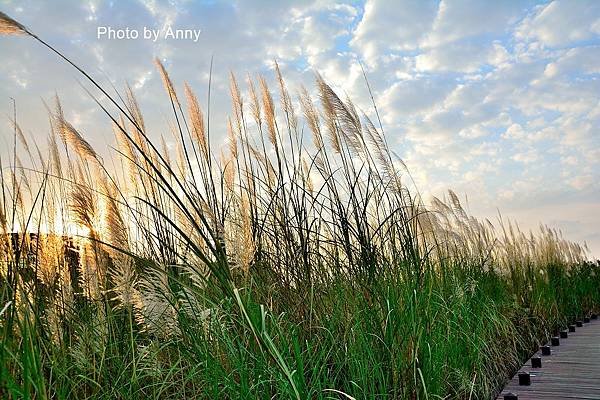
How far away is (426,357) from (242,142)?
1.63 m

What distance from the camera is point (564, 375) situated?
400cm

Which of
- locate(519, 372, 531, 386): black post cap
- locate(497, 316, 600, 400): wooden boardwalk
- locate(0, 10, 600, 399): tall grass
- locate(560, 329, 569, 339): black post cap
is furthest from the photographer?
locate(560, 329, 569, 339): black post cap

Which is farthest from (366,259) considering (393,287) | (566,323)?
(566,323)

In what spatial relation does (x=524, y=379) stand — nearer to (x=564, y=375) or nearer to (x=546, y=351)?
(x=564, y=375)

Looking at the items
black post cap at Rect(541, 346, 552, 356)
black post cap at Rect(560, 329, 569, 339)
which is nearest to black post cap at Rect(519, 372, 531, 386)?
black post cap at Rect(541, 346, 552, 356)

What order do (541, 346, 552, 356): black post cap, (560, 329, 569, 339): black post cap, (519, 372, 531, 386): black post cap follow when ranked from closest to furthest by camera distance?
(519, 372, 531, 386): black post cap, (541, 346, 552, 356): black post cap, (560, 329, 569, 339): black post cap

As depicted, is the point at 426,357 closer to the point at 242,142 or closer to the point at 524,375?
the point at 524,375

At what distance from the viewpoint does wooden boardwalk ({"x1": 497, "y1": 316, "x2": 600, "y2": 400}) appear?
352cm

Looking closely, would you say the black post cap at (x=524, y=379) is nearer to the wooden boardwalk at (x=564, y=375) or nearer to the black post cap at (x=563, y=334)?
the wooden boardwalk at (x=564, y=375)

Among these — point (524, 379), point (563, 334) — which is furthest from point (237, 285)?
point (563, 334)

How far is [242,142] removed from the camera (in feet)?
11.6

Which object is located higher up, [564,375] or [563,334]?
[563,334]

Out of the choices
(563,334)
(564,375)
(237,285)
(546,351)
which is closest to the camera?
(237,285)

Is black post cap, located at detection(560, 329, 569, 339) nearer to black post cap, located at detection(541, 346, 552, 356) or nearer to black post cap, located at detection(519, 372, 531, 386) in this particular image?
black post cap, located at detection(541, 346, 552, 356)
